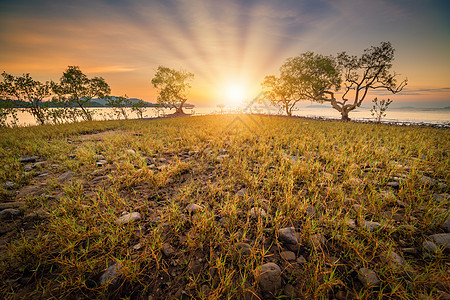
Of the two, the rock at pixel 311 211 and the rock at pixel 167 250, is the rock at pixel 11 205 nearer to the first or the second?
the rock at pixel 167 250

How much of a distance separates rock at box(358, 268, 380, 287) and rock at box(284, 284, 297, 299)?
67 cm

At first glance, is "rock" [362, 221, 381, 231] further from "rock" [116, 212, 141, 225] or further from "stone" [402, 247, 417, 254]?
"rock" [116, 212, 141, 225]

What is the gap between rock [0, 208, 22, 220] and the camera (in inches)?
92.5

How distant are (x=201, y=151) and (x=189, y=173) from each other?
Result: 158 cm

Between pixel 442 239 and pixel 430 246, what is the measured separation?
9.3 inches

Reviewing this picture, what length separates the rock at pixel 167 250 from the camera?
1.82m

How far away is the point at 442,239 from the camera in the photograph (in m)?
1.82

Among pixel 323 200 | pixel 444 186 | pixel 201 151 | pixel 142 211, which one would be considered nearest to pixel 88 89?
pixel 201 151

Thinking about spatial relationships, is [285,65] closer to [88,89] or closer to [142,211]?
[142,211]

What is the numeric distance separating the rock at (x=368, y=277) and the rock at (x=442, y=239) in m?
1.03

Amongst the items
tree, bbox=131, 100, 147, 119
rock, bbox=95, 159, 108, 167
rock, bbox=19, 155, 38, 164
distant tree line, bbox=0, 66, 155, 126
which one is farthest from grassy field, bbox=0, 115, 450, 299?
tree, bbox=131, 100, 147, 119

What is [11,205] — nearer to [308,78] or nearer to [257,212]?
[257,212]

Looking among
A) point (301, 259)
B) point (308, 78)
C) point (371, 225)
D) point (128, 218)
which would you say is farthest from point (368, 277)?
point (308, 78)

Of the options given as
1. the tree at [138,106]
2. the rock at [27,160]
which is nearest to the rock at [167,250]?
the rock at [27,160]
